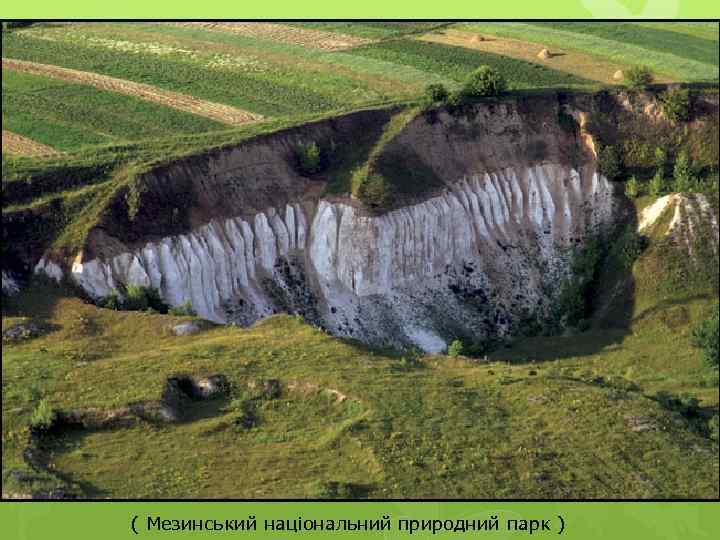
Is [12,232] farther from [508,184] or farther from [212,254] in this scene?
[508,184]

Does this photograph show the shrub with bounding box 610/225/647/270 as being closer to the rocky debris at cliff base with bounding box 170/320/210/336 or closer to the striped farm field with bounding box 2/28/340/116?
the striped farm field with bounding box 2/28/340/116

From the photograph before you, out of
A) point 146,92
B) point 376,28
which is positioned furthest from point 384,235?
point 376,28

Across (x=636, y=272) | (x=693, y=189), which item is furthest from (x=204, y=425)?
(x=693, y=189)

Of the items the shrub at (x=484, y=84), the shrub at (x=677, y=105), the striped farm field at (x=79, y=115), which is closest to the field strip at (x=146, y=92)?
the striped farm field at (x=79, y=115)

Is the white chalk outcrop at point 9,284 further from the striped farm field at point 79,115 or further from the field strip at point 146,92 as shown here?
the field strip at point 146,92

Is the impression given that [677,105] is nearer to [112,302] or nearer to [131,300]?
[131,300]
